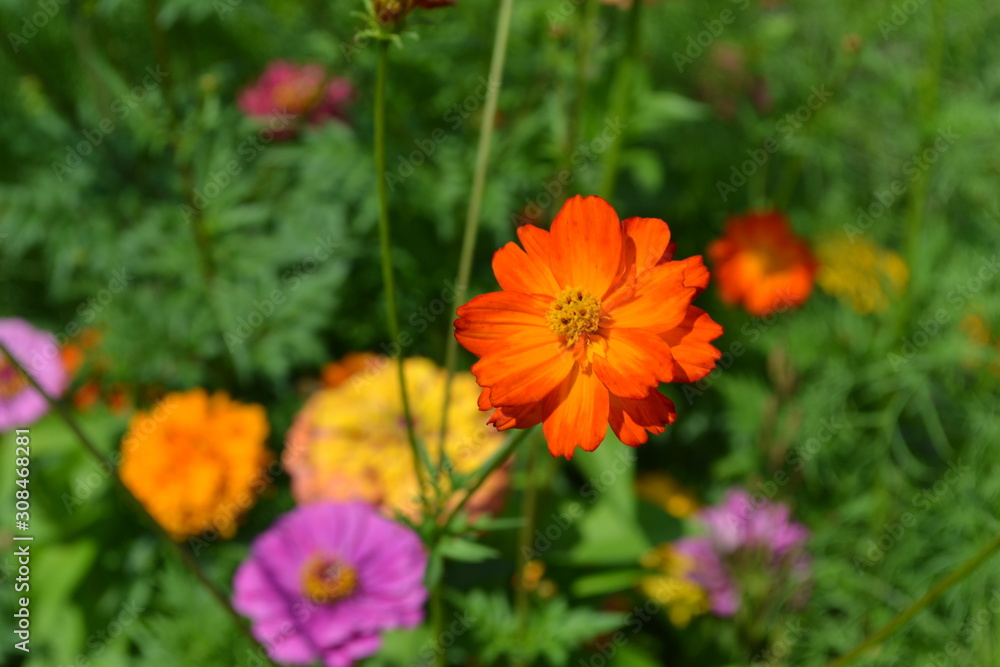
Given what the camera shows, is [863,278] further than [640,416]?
Yes

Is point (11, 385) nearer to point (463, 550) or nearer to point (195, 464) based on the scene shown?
point (195, 464)

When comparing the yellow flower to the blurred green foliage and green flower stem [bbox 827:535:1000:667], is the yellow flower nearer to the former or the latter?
the blurred green foliage

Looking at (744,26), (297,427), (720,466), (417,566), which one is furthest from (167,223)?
(744,26)

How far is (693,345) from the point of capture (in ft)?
1.79

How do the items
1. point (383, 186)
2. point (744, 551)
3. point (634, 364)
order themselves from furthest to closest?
point (744, 551), point (383, 186), point (634, 364)

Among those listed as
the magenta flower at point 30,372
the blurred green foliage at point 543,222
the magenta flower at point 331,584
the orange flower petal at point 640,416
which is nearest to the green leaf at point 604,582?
the blurred green foliage at point 543,222

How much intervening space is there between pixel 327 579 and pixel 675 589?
62 cm

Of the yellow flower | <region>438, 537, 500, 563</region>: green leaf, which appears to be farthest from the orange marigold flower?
<region>438, 537, 500, 563</region>: green leaf

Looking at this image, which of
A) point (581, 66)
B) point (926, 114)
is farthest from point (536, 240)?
point (926, 114)

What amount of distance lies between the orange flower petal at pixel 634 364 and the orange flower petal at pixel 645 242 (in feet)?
0.17

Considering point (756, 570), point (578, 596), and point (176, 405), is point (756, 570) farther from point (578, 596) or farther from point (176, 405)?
point (176, 405)

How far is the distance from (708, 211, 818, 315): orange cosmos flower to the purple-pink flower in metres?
0.35

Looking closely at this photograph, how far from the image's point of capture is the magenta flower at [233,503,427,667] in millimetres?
995

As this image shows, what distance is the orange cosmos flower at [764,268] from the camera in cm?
128
